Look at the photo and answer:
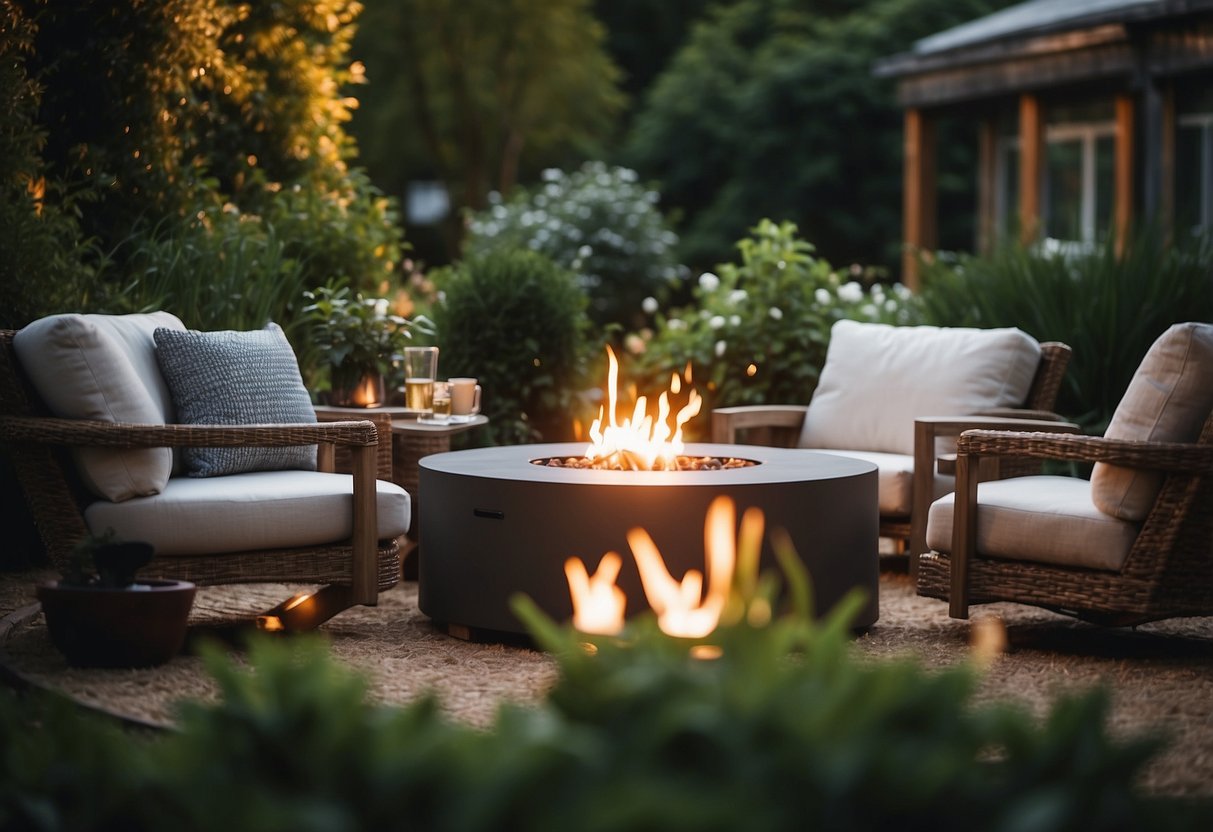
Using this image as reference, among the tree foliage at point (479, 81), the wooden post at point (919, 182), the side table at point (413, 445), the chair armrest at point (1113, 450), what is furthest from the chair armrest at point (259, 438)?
the tree foliage at point (479, 81)

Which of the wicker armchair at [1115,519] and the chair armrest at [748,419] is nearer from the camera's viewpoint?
the wicker armchair at [1115,519]

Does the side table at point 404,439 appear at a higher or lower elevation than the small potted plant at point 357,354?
lower

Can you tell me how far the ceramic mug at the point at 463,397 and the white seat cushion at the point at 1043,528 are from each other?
1.70 meters

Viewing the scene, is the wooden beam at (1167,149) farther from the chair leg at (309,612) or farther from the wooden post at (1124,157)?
the chair leg at (309,612)

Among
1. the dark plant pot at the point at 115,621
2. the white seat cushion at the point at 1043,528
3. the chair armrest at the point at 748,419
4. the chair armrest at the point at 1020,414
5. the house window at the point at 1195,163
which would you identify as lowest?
the dark plant pot at the point at 115,621

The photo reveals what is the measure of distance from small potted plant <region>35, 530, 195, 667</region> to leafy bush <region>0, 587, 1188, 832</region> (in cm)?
137

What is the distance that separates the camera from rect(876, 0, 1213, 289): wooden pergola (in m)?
9.54

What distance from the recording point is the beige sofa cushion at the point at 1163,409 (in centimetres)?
376

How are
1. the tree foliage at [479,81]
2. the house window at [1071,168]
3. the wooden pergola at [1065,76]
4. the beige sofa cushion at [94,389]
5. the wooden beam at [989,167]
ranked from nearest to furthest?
the beige sofa cushion at [94,389], the wooden pergola at [1065,76], the house window at [1071,168], the wooden beam at [989,167], the tree foliage at [479,81]

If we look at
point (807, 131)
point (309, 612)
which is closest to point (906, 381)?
point (309, 612)

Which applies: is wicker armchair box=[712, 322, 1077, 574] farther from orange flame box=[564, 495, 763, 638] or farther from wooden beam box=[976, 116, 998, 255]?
wooden beam box=[976, 116, 998, 255]

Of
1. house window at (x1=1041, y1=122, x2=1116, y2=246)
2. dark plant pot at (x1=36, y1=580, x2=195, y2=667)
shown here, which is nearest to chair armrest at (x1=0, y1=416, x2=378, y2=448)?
dark plant pot at (x1=36, y1=580, x2=195, y2=667)

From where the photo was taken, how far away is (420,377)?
4938 mm

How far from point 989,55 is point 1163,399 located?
25.8ft
